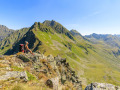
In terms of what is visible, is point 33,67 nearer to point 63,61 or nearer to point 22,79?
point 22,79

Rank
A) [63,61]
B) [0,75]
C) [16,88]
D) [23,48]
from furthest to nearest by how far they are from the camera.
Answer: [63,61]
[23,48]
[0,75]
[16,88]

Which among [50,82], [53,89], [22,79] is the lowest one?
[53,89]

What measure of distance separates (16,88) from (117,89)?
49.2 feet

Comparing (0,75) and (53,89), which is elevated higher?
(0,75)

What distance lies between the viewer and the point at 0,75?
1091 centimetres

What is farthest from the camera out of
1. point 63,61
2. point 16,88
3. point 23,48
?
point 63,61

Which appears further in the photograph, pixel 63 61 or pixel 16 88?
pixel 63 61

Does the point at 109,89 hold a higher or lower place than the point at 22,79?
lower

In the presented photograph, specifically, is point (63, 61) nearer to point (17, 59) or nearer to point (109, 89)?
point (17, 59)

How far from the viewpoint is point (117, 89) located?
13484 millimetres

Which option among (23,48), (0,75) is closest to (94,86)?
(0,75)

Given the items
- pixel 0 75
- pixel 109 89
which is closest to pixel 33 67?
pixel 0 75

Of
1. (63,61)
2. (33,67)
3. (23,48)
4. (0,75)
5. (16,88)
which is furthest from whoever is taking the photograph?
Answer: (63,61)

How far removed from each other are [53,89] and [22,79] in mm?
5283
